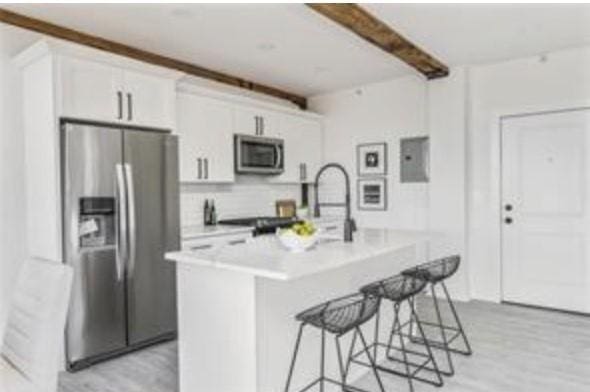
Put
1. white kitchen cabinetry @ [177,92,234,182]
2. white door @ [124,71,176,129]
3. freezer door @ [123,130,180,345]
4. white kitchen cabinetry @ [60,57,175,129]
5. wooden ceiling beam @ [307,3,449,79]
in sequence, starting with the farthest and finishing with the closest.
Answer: white kitchen cabinetry @ [177,92,234,182] → white door @ [124,71,176,129] → freezer door @ [123,130,180,345] → white kitchen cabinetry @ [60,57,175,129] → wooden ceiling beam @ [307,3,449,79]

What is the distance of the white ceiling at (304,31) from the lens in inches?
123

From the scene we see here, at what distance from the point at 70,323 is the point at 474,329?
3.32 m

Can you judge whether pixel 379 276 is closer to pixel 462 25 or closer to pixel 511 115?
pixel 462 25

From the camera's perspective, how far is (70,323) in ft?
9.88

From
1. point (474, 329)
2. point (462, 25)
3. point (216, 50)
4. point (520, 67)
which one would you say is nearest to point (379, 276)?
point (474, 329)

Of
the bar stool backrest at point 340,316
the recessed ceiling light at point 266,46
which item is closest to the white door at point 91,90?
the recessed ceiling light at point 266,46

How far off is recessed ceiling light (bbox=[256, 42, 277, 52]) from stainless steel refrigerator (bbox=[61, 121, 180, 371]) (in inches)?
47.0

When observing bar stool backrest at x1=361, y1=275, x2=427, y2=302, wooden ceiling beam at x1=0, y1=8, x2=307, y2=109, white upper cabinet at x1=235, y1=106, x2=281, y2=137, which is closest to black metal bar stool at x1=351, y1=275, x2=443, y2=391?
bar stool backrest at x1=361, y1=275, x2=427, y2=302

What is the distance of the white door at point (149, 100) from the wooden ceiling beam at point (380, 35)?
1536mm

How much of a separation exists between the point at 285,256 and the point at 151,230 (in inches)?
58.2

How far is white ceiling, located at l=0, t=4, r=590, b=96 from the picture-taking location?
3137mm

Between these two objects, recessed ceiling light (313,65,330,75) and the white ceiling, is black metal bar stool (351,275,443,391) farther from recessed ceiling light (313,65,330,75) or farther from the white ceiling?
recessed ceiling light (313,65,330,75)

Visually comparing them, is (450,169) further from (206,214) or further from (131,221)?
(131,221)

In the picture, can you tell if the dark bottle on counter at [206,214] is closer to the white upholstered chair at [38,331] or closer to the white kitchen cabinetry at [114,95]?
the white kitchen cabinetry at [114,95]
